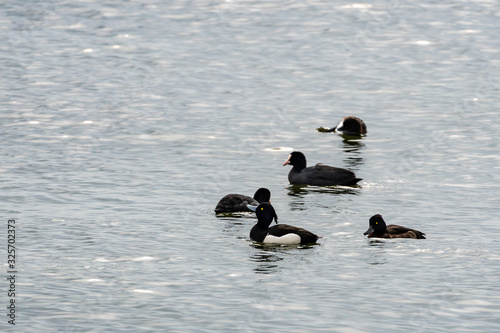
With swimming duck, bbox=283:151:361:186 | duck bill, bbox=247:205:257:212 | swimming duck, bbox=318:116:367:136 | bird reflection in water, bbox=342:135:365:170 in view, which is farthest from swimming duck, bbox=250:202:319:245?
swimming duck, bbox=318:116:367:136

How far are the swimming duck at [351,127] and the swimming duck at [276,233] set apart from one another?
1426 centimetres

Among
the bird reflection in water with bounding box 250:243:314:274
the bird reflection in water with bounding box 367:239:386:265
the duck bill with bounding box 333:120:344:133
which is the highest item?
the duck bill with bounding box 333:120:344:133

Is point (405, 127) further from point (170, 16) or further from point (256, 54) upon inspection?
point (170, 16)

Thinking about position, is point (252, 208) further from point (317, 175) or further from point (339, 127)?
point (339, 127)

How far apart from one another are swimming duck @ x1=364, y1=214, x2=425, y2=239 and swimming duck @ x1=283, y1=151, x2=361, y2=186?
6.49m

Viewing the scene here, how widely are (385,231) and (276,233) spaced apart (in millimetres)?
2395

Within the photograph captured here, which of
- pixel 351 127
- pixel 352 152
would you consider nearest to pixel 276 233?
pixel 352 152

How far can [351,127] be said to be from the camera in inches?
1519

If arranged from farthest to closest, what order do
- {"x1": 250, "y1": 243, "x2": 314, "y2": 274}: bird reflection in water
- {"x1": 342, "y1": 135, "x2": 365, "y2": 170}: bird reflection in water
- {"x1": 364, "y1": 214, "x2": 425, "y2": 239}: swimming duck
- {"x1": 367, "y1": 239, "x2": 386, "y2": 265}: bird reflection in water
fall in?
{"x1": 342, "y1": 135, "x2": 365, "y2": 170}: bird reflection in water
{"x1": 364, "y1": 214, "x2": 425, "y2": 239}: swimming duck
{"x1": 367, "y1": 239, "x2": 386, "y2": 265}: bird reflection in water
{"x1": 250, "y1": 243, "x2": 314, "y2": 274}: bird reflection in water

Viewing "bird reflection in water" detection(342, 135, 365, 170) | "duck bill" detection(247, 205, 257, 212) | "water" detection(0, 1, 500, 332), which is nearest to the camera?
"water" detection(0, 1, 500, 332)

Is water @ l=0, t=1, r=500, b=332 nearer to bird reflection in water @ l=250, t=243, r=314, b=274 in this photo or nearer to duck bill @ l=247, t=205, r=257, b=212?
bird reflection in water @ l=250, t=243, r=314, b=274

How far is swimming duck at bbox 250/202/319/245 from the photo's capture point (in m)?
23.7

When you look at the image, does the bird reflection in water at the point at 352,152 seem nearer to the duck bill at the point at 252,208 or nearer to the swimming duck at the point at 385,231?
the duck bill at the point at 252,208

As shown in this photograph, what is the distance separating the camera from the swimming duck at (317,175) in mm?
30680
